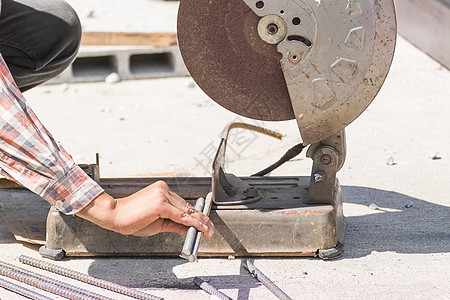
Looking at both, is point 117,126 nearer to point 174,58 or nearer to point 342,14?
point 174,58

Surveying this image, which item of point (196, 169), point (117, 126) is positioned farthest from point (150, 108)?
point (196, 169)

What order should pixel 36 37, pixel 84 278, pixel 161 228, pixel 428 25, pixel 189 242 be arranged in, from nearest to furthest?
pixel 189 242, pixel 161 228, pixel 84 278, pixel 36 37, pixel 428 25

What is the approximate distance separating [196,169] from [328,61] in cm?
119

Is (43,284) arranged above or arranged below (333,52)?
below

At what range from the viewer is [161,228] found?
6.63ft

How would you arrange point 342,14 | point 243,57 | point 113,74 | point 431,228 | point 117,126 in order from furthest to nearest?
point 113,74 → point 117,126 → point 431,228 → point 243,57 → point 342,14

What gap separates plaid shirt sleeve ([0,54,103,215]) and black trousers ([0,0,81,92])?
879mm

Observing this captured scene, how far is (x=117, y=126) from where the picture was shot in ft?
12.2

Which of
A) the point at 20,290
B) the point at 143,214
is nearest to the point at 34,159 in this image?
the point at 143,214

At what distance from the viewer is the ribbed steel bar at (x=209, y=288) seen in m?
2.02

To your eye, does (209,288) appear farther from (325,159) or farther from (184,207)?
(325,159)

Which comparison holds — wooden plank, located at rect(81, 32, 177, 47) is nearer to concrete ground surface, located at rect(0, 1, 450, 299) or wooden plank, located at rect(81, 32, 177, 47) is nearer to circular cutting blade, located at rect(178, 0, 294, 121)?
concrete ground surface, located at rect(0, 1, 450, 299)

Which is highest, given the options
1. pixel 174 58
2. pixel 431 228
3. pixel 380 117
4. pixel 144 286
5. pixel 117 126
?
pixel 174 58

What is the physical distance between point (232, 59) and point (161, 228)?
63cm
